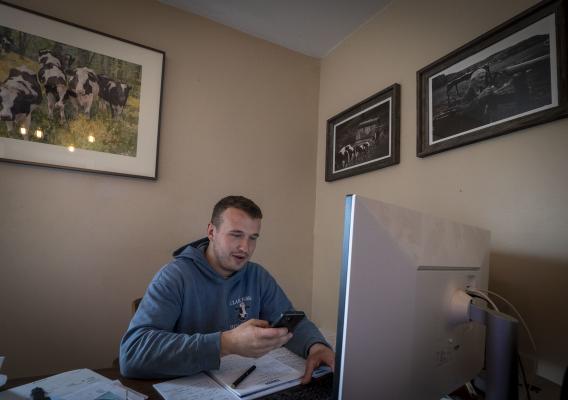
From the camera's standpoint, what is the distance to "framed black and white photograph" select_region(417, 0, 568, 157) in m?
1.11

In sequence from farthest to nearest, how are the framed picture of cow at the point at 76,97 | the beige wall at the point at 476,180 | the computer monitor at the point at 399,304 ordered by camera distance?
the framed picture of cow at the point at 76,97 < the beige wall at the point at 476,180 < the computer monitor at the point at 399,304

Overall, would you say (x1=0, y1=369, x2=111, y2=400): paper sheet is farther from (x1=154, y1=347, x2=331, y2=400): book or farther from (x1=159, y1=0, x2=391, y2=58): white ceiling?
(x1=159, y1=0, x2=391, y2=58): white ceiling

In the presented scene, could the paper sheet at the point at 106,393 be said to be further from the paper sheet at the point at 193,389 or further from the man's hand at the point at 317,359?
the man's hand at the point at 317,359

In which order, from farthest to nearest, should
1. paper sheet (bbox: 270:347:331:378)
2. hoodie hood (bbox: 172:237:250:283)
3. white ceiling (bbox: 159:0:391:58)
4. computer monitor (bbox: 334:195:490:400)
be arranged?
white ceiling (bbox: 159:0:391:58) → hoodie hood (bbox: 172:237:250:283) → paper sheet (bbox: 270:347:331:378) → computer monitor (bbox: 334:195:490:400)

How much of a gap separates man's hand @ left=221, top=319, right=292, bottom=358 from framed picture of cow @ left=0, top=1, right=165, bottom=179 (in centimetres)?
126

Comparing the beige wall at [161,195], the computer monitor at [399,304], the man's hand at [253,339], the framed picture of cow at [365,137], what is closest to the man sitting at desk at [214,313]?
the man's hand at [253,339]

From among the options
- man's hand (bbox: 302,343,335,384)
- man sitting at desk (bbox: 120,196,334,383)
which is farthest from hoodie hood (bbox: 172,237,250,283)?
man's hand (bbox: 302,343,335,384)

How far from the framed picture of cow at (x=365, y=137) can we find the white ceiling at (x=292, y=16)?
22.1 inches

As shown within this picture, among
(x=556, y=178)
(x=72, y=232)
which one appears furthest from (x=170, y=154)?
(x=556, y=178)

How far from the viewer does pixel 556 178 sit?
1094mm

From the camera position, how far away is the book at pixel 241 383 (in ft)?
2.63

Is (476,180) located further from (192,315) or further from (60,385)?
(60,385)

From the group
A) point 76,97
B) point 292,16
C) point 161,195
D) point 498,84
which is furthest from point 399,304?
point 292,16

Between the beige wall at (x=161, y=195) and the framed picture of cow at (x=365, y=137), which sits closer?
the beige wall at (x=161, y=195)
